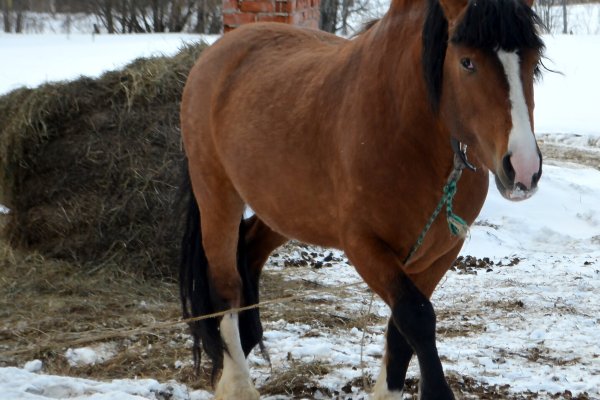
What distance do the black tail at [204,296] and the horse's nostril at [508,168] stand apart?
208 cm

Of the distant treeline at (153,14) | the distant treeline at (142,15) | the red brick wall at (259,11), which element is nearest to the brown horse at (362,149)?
the red brick wall at (259,11)

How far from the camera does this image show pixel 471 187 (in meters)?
3.11

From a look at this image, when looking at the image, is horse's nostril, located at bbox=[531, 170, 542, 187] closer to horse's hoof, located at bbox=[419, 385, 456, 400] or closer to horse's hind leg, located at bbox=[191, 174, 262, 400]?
horse's hoof, located at bbox=[419, 385, 456, 400]

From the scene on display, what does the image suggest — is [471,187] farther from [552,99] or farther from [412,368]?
[552,99]

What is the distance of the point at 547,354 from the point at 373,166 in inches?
79.0

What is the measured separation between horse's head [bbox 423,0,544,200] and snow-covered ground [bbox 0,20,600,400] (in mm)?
415

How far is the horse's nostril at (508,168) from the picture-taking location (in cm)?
239

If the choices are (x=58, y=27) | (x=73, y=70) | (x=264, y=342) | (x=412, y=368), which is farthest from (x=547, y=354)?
(x=58, y=27)

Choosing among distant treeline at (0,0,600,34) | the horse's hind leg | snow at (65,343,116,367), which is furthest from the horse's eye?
distant treeline at (0,0,600,34)

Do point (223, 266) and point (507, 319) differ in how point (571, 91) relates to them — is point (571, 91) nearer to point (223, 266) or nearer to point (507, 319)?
point (507, 319)

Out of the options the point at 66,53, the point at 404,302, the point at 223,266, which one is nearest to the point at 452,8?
the point at 404,302

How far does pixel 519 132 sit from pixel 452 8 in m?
0.48

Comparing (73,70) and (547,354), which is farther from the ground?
(73,70)

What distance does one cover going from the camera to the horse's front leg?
2.91 m
